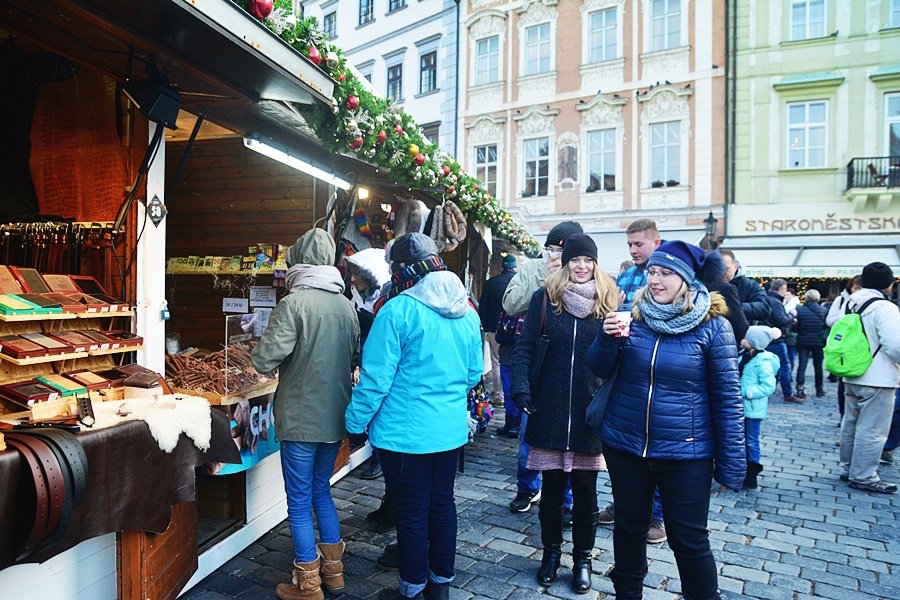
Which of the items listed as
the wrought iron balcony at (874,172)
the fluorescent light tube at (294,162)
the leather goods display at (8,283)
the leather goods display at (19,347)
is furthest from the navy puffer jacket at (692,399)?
the wrought iron balcony at (874,172)

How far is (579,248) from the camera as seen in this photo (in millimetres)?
3322

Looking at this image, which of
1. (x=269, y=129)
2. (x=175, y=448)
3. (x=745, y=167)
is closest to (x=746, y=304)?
(x=269, y=129)

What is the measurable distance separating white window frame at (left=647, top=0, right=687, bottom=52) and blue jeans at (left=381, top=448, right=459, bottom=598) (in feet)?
58.6

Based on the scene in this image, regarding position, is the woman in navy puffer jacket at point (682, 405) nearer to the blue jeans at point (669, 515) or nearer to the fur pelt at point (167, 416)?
the blue jeans at point (669, 515)

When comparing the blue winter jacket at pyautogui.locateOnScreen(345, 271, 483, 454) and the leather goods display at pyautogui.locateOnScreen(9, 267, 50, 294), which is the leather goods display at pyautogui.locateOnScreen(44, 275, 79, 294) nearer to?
the leather goods display at pyautogui.locateOnScreen(9, 267, 50, 294)

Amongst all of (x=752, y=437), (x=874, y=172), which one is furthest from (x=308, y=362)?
(x=874, y=172)

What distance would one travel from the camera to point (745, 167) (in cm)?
1647

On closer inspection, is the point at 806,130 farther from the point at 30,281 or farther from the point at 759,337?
the point at 30,281

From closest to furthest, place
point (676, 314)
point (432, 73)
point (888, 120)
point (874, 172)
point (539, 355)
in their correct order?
1. point (676, 314)
2. point (539, 355)
3. point (874, 172)
4. point (888, 120)
5. point (432, 73)

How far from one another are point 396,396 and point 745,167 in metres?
16.5

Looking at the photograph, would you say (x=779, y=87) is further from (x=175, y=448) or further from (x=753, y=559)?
(x=175, y=448)

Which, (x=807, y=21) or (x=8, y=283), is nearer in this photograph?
(x=8, y=283)

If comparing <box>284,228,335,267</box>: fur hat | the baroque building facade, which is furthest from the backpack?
the baroque building facade

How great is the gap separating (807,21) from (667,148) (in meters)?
4.79
